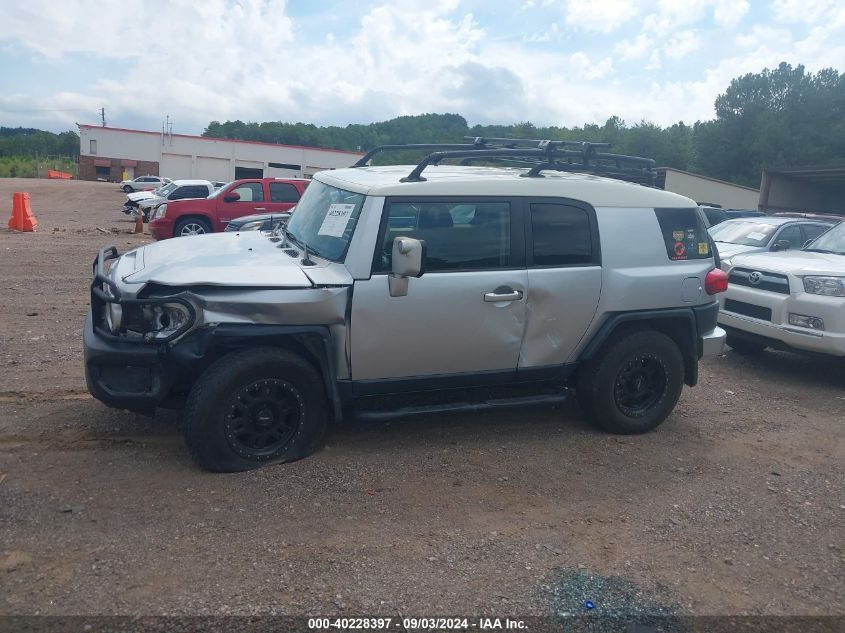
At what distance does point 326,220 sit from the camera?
494cm

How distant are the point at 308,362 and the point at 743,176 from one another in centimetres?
5458

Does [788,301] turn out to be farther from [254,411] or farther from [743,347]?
[254,411]

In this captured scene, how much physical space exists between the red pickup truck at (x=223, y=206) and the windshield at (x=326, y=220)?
397 inches

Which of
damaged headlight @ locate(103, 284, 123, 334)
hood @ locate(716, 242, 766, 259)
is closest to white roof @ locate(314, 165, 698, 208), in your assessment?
damaged headlight @ locate(103, 284, 123, 334)

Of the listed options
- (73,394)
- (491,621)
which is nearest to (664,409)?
(491,621)

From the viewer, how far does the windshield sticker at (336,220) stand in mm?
4684

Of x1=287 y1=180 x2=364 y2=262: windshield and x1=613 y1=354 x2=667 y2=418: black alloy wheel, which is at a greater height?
x1=287 y1=180 x2=364 y2=262: windshield

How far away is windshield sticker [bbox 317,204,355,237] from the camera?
468 cm

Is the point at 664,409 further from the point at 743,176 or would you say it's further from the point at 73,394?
the point at 743,176

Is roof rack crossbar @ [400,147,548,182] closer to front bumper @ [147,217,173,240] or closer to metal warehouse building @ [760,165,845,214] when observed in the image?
front bumper @ [147,217,173,240]

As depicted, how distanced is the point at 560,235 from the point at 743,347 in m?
4.05

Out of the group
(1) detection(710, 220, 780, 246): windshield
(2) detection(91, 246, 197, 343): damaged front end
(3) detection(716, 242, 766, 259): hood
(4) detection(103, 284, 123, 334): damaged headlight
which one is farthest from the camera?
(1) detection(710, 220, 780, 246): windshield

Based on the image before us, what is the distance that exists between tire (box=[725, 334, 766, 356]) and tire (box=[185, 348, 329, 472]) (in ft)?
16.8

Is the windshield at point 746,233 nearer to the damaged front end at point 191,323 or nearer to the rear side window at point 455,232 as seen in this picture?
the rear side window at point 455,232
